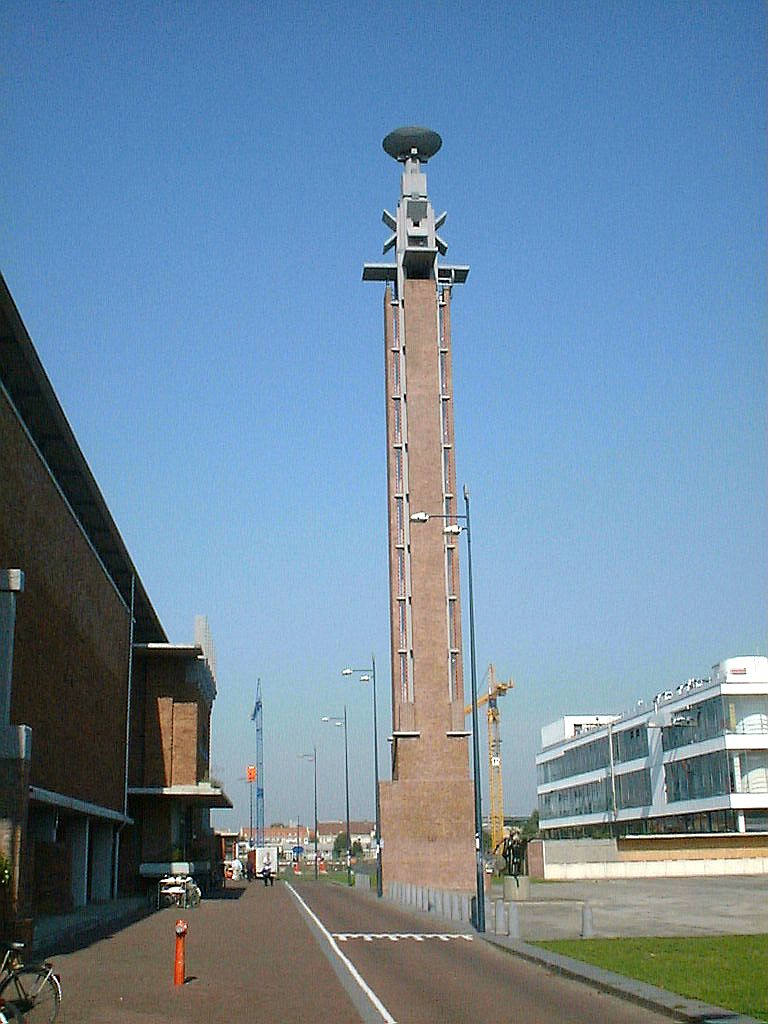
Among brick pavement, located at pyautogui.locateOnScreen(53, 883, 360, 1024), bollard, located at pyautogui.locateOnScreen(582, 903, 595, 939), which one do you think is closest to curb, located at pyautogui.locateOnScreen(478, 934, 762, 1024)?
bollard, located at pyautogui.locateOnScreen(582, 903, 595, 939)

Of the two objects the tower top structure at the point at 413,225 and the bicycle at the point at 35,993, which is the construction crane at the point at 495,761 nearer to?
the tower top structure at the point at 413,225

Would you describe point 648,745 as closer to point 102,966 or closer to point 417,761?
point 417,761

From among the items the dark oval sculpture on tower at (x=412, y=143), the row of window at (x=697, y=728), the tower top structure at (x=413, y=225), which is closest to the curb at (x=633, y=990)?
the tower top structure at (x=413, y=225)

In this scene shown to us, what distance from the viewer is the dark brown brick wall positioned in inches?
1264

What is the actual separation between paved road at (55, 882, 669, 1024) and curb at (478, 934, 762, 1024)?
23cm

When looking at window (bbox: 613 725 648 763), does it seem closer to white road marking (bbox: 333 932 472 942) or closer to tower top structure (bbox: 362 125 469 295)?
tower top structure (bbox: 362 125 469 295)

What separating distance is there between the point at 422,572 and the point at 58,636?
2327cm

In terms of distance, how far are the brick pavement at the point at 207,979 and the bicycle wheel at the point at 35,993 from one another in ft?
6.88

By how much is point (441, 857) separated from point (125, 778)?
573 inches

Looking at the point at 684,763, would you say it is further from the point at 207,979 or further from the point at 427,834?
the point at 207,979

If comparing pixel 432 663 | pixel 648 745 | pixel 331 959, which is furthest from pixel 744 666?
pixel 331 959

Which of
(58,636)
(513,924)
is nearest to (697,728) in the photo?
(58,636)

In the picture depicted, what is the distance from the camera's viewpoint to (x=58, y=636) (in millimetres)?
38094

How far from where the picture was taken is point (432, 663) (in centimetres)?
5722
